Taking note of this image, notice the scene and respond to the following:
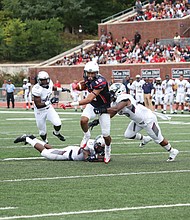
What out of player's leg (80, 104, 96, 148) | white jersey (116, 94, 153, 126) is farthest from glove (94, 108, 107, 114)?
white jersey (116, 94, 153, 126)

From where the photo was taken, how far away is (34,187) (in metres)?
8.67

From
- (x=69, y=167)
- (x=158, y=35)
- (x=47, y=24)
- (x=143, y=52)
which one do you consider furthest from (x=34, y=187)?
(x=47, y=24)

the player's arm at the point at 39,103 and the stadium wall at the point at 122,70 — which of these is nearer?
the player's arm at the point at 39,103

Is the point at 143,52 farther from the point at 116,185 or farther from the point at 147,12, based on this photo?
the point at 116,185

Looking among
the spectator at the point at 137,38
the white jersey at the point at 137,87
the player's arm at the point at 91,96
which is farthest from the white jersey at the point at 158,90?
the player's arm at the point at 91,96

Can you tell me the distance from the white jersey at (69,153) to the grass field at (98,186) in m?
0.14

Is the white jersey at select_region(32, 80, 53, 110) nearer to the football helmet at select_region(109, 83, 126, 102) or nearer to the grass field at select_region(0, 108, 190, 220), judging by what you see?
the grass field at select_region(0, 108, 190, 220)

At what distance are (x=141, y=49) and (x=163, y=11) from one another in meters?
4.34

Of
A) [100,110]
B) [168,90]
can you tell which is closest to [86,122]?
[100,110]

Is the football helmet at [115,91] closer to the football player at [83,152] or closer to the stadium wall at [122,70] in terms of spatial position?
the football player at [83,152]

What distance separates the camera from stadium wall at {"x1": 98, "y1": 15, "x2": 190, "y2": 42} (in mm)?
41469

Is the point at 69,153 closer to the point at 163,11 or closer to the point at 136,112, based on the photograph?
the point at 136,112

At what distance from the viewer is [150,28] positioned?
42969mm

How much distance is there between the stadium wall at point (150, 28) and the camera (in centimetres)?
4147
